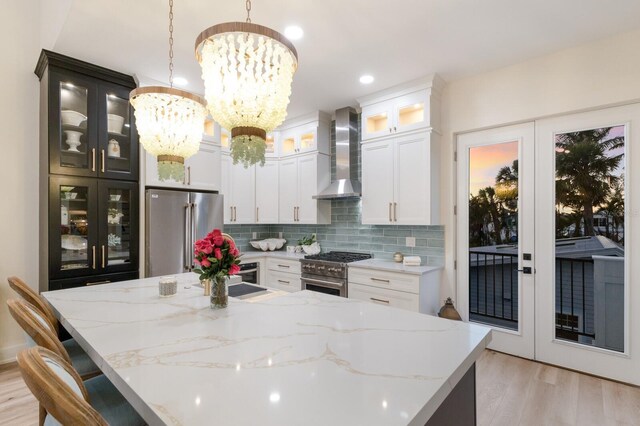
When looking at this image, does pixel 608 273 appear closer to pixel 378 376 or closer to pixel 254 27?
pixel 378 376

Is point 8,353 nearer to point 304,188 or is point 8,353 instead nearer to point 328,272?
point 328,272

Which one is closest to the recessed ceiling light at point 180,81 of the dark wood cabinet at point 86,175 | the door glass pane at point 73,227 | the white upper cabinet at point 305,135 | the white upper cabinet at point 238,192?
the dark wood cabinet at point 86,175

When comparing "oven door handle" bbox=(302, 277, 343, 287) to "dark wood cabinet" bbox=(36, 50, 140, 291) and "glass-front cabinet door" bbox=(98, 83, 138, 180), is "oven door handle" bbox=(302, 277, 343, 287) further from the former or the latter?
"glass-front cabinet door" bbox=(98, 83, 138, 180)

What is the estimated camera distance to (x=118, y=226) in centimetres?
333

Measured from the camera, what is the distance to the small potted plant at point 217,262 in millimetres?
1729

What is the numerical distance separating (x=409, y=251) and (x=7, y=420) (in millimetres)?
3757

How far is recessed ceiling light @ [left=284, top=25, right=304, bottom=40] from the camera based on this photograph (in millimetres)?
2496

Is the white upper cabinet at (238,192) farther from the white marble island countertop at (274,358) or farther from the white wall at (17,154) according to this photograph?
the white marble island countertop at (274,358)

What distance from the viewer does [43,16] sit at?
3209 millimetres

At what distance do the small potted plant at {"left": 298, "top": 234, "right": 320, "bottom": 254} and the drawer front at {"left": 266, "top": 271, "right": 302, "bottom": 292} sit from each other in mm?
489

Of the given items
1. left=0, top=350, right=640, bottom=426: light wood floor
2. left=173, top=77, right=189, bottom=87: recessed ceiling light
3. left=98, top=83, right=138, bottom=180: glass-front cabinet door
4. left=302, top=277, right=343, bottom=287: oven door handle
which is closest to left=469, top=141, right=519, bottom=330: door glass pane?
left=0, top=350, right=640, bottom=426: light wood floor

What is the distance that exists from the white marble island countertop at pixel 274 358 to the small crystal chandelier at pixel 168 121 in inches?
35.1

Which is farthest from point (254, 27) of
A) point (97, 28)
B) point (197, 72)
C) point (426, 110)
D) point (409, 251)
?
point (409, 251)

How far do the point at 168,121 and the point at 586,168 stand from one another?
3.42 m
